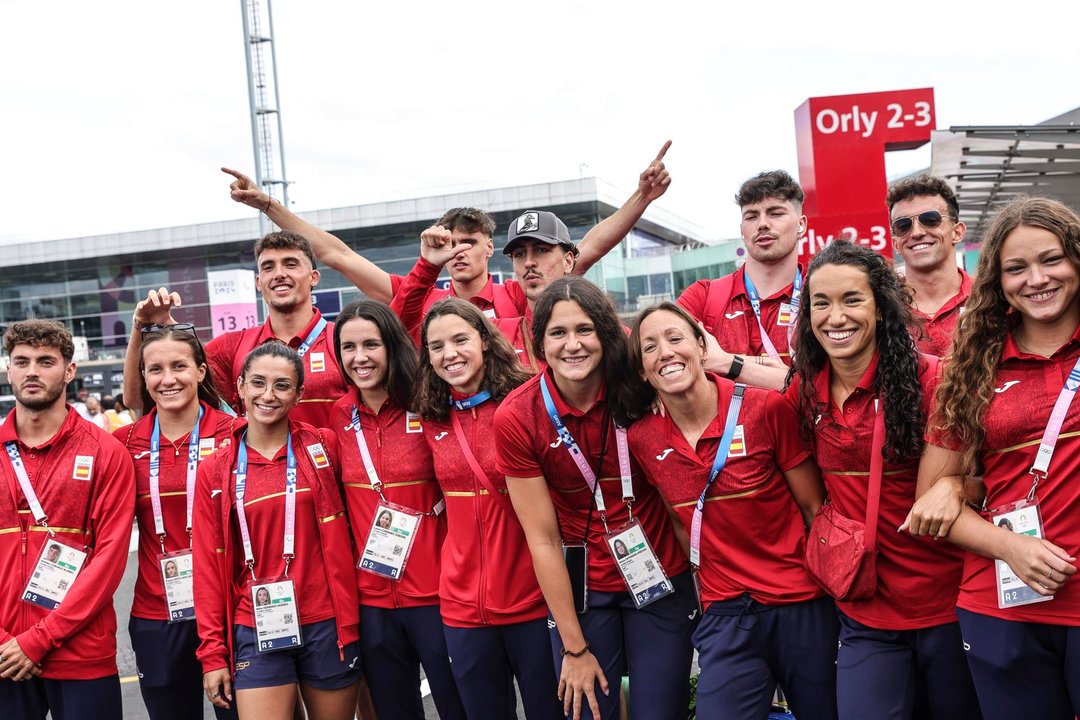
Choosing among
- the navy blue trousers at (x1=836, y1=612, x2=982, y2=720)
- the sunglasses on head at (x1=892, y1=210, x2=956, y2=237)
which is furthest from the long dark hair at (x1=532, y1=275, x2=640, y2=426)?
the sunglasses on head at (x1=892, y1=210, x2=956, y2=237)

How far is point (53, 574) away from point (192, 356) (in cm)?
113

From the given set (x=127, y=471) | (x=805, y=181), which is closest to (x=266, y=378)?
(x=127, y=471)

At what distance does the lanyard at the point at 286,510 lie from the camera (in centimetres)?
375

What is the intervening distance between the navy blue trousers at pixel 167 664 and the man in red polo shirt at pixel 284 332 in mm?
1143

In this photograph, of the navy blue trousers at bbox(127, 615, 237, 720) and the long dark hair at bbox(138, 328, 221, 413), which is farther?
the long dark hair at bbox(138, 328, 221, 413)

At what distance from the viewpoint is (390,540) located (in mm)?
3814

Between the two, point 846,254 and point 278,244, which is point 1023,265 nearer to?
point 846,254

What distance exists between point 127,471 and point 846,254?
3168 mm

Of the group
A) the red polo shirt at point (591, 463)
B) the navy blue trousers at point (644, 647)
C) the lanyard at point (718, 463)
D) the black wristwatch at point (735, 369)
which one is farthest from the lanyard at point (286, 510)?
the black wristwatch at point (735, 369)

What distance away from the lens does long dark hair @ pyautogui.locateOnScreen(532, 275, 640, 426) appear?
11.1ft

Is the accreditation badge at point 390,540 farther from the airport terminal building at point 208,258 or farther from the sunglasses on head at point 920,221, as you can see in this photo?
the airport terminal building at point 208,258

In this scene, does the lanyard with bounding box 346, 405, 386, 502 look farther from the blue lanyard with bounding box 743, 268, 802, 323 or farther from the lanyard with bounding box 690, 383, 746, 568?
the blue lanyard with bounding box 743, 268, 802, 323

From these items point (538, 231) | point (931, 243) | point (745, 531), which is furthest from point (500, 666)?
point (931, 243)

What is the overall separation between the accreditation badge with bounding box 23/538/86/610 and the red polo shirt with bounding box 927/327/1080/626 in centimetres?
348
